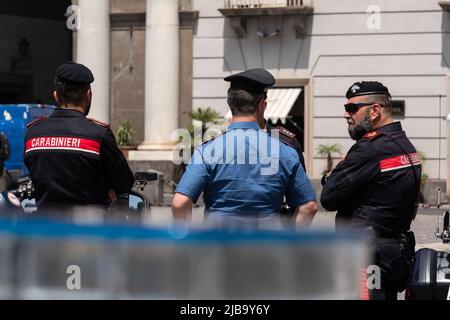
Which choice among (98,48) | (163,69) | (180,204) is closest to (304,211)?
(180,204)

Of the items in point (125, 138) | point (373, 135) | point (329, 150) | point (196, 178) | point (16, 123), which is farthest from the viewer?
point (125, 138)

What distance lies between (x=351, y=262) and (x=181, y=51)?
23.6m

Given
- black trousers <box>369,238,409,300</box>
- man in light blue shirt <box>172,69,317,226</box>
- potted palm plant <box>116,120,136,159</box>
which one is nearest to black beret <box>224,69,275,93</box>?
man in light blue shirt <box>172,69,317,226</box>

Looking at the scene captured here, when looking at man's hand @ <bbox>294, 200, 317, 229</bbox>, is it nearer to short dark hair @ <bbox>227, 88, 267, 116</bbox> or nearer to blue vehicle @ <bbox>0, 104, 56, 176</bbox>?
short dark hair @ <bbox>227, 88, 267, 116</bbox>

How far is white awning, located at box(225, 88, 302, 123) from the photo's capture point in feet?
76.9

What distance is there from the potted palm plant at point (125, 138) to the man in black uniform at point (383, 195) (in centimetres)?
2054

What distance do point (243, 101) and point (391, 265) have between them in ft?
3.65

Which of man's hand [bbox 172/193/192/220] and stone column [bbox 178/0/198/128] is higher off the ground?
stone column [bbox 178/0/198/128]

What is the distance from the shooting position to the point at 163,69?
979 inches

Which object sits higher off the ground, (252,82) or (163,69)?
(163,69)

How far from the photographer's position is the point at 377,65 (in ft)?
77.2

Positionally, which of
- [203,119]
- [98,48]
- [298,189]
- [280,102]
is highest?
[98,48]

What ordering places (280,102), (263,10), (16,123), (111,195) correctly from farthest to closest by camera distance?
(263,10), (280,102), (16,123), (111,195)

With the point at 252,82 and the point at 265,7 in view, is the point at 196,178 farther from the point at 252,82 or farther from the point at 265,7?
the point at 265,7
